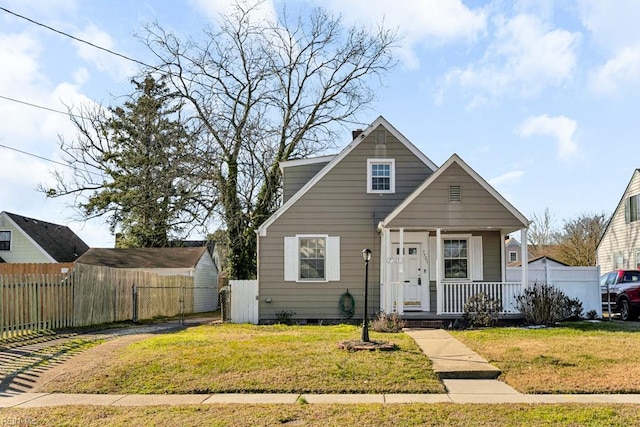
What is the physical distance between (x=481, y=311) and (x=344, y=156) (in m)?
6.03

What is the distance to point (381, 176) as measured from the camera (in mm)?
17938

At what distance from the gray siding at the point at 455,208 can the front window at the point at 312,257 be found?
9.23 ft

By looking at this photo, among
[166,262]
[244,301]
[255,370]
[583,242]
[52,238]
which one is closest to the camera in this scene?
[255,370]

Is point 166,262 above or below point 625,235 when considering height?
below

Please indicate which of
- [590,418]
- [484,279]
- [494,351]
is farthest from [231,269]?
[590,418]

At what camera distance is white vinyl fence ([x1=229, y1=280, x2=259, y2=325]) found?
1800 centimetres

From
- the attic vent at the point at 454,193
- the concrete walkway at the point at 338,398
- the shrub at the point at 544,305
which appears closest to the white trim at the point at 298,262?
the attic vent at the point at 454,193

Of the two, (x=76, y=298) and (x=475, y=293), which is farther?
(x=76, y=298)

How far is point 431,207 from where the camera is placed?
15562 millimetres

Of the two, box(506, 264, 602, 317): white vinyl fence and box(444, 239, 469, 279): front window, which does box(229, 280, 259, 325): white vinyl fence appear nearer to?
box(444, 239, 469, 279): front window

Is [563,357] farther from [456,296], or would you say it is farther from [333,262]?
[333,262]

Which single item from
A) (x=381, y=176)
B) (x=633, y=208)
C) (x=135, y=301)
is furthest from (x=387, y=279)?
(x=633, y=208)

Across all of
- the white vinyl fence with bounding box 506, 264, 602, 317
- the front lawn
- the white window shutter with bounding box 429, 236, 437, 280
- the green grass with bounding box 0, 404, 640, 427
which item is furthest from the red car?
the green grass with bounding box 0, 404, 640, 427

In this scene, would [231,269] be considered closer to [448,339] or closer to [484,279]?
[484,279]
